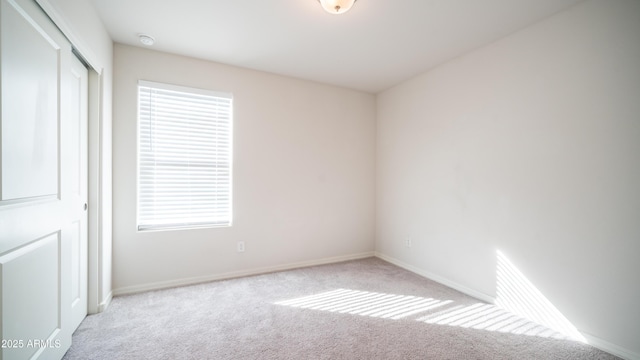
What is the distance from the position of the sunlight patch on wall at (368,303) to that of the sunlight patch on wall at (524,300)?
509mm

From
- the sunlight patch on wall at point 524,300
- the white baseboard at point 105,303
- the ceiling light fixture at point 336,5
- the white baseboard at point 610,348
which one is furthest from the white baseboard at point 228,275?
the ceiling light fixture at point 336,5

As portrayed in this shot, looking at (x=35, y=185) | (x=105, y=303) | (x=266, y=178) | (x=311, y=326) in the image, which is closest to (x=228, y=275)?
(x=105, y=303)

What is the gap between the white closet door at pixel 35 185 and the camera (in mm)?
1172

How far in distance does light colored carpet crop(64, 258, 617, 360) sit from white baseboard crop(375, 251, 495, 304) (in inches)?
3.6

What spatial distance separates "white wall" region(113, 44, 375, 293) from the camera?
2725 millimetres

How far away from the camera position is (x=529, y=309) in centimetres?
231

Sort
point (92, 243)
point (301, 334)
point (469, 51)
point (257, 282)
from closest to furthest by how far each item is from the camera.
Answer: point (301, 334) < point (92, 243) < point (469, 51) < point (257, 282)

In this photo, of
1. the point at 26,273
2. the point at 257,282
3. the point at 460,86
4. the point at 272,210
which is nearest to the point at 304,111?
the point at 272,210

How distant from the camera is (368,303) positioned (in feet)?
8.36

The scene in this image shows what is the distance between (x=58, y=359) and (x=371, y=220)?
11.7 ft

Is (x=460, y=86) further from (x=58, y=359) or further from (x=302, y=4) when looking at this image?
(x=58, y=359)

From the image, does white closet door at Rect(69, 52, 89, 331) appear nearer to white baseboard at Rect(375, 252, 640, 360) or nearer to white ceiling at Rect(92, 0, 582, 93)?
white ceiling at Rect(92, 0, 582, 93)

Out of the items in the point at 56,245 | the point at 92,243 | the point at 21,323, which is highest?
the point at 56,245

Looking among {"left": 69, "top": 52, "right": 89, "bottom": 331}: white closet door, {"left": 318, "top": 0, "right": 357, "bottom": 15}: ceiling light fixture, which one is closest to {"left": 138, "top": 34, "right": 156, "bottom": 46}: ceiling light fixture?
{"left": 69, "top": 52, "right": 89, "bottom": 331}: white closet door
